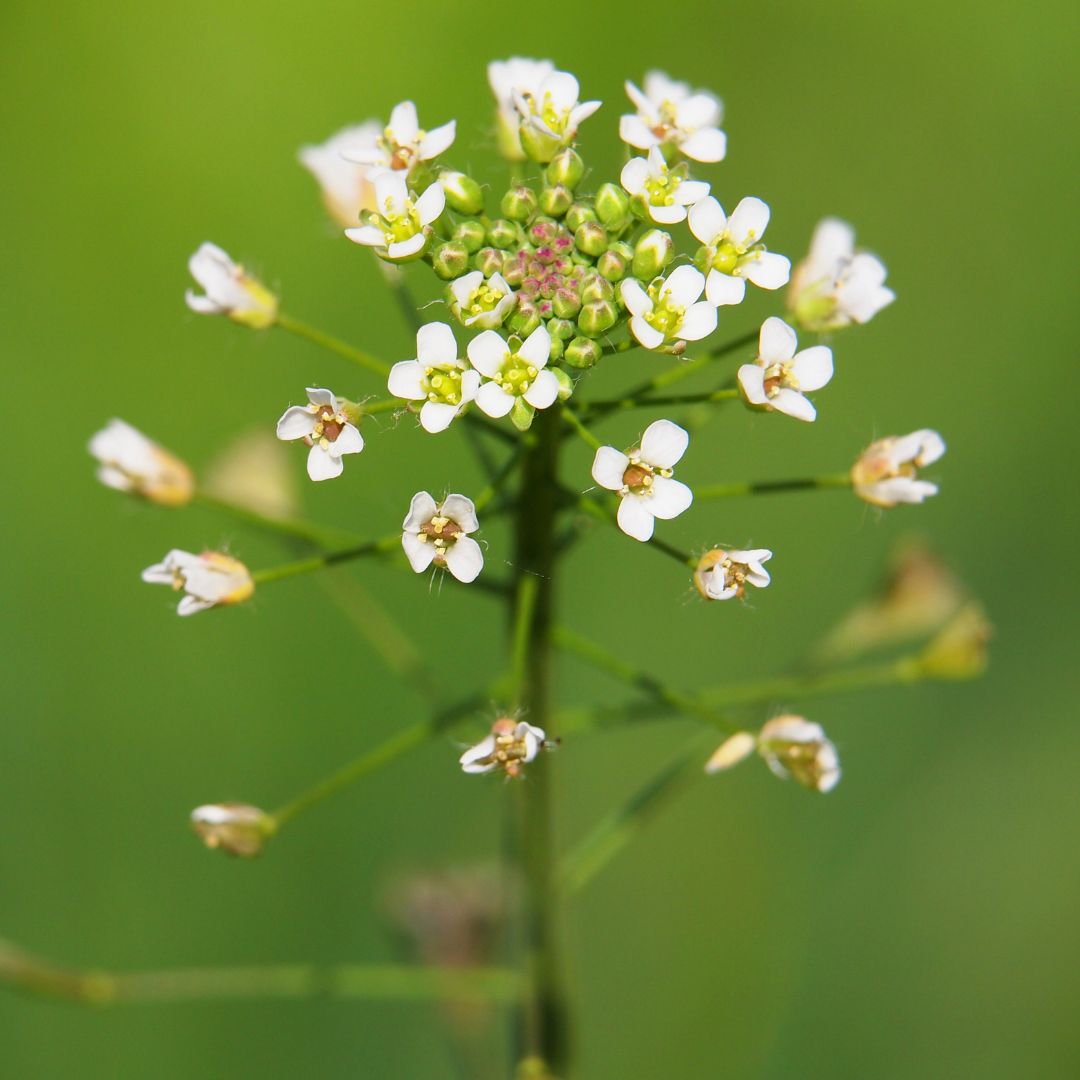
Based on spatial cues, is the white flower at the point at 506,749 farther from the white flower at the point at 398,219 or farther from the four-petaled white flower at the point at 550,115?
the four-petaled white flower at the point at 550,115

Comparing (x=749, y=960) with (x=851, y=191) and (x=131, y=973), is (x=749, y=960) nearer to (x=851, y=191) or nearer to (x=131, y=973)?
(x=131, y=973)

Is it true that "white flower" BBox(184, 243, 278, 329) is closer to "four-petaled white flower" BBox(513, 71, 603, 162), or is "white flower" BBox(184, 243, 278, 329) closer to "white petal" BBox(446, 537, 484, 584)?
"four-petaled white flower" BBox(513, 71, 603, 162)

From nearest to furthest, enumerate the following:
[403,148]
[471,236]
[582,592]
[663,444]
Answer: [663,444]
[471,236]
[403,148]
[582,592]

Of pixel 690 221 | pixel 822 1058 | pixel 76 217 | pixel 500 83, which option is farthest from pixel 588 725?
pixel 76 217

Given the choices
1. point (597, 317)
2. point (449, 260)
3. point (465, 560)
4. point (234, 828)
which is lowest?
point (234, 828)

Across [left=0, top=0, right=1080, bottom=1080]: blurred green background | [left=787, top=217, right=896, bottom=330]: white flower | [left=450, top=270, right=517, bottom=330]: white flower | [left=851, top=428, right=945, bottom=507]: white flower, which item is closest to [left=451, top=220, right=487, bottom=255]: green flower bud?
[left=450, top=270, right=517, bottom=330]: white flower

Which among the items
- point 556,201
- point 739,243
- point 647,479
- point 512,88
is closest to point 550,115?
point 512,88

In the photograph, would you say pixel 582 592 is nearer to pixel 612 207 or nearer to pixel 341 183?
pixel 341 183

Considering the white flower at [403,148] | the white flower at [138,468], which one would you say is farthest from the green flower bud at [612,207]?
the white flower at [138,468]
